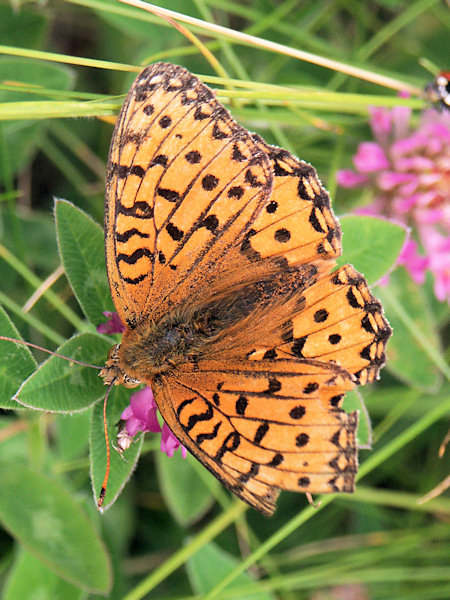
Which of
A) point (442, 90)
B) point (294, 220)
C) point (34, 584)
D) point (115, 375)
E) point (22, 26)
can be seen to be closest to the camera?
point (115, 375)

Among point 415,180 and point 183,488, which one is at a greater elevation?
point 415,180

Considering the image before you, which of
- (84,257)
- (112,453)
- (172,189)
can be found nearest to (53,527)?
(112,453)

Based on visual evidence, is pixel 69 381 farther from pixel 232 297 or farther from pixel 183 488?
pixel 183 488

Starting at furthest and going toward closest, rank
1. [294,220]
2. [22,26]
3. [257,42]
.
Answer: [22,26], [257,42], [294,220]

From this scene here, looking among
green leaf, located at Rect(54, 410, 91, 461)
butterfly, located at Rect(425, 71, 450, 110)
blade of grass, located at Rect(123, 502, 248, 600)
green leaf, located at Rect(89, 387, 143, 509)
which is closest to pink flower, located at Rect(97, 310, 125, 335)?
green leaf, located at Rect(89, 387, 143, 509)

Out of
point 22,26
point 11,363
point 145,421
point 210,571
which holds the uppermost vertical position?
point 22,26

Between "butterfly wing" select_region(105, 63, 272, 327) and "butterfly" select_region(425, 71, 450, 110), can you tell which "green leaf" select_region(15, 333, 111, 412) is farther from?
"butterfly" select_region(425, 71, 450, 110)

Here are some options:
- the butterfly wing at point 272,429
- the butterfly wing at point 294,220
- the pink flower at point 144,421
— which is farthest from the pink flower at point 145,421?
the butterfly wing at point 294,220
